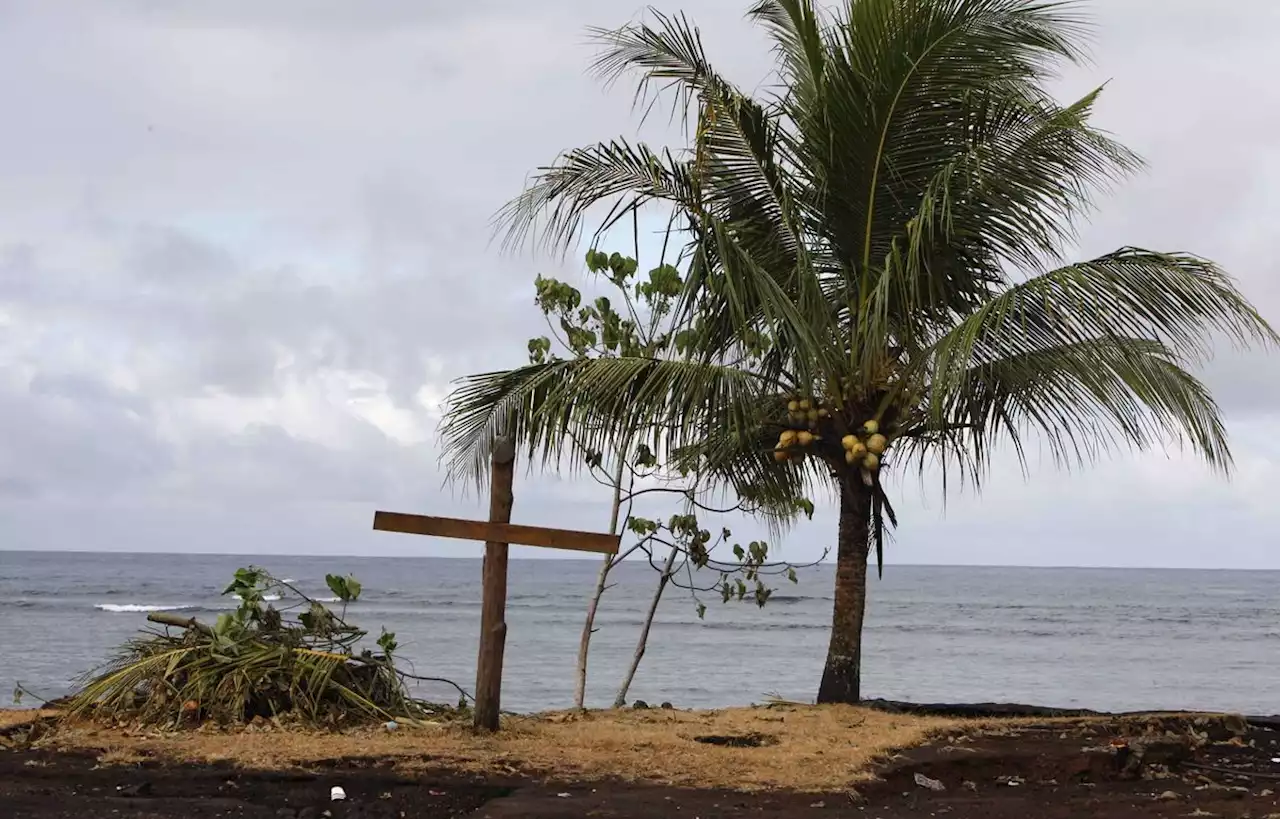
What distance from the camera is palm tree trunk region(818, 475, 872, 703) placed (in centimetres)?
976

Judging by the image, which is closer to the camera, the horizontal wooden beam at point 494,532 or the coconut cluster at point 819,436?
the horizontal wooden beam at point 494,532

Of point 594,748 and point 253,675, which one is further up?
point 253,675

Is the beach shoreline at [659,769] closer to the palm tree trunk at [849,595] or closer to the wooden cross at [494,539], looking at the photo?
the wooden cross at [494,539]

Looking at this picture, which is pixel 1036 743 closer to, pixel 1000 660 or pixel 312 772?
pixel 312 772

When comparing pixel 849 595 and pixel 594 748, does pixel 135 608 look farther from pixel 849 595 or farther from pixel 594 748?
pixel 594 748

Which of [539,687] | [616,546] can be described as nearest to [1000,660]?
[539,687]

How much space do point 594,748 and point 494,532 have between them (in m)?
1.42

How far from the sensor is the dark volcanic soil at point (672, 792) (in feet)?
19.7

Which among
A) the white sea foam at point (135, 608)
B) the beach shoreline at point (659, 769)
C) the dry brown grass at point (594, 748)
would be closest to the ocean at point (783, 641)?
the white sea foam at point (135, 608)

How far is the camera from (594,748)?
764 centimetres

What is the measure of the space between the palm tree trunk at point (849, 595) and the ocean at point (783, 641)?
1043 cm

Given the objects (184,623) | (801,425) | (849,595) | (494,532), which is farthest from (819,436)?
(184,623)

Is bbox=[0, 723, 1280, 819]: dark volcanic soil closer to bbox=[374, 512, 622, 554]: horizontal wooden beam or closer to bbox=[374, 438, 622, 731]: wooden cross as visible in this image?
bbox=[374, 438, 622, 731]: wooden cross

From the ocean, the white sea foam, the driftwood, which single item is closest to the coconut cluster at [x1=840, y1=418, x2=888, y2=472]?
the driftwood
